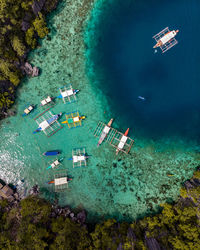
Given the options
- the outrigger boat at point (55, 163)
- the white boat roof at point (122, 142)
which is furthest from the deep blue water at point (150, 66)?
the outrigger boat at point (55, 163)

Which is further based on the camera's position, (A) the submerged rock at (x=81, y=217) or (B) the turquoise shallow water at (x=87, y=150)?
(B) the turquoise shallow water at (x=87, y=150)

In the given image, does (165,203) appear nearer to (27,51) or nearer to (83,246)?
(83,246)

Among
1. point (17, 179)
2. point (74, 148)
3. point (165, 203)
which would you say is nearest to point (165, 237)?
point (165, 203)

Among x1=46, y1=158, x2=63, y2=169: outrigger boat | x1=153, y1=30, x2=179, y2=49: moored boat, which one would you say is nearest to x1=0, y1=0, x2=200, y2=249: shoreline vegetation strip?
x1=46, y1=158, x2=63, y2=169: outrigger boat

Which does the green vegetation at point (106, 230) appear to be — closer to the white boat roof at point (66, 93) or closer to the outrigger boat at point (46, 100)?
the outrigger boat at point (46, 100)

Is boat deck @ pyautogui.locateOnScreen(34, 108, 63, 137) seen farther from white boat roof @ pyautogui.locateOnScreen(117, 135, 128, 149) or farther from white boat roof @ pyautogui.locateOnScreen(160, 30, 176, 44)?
white boat roof @ pyautogui.locateOnScreen(160, 30, 176, 44)

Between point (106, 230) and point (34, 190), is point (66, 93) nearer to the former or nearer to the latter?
point (34, 190)
